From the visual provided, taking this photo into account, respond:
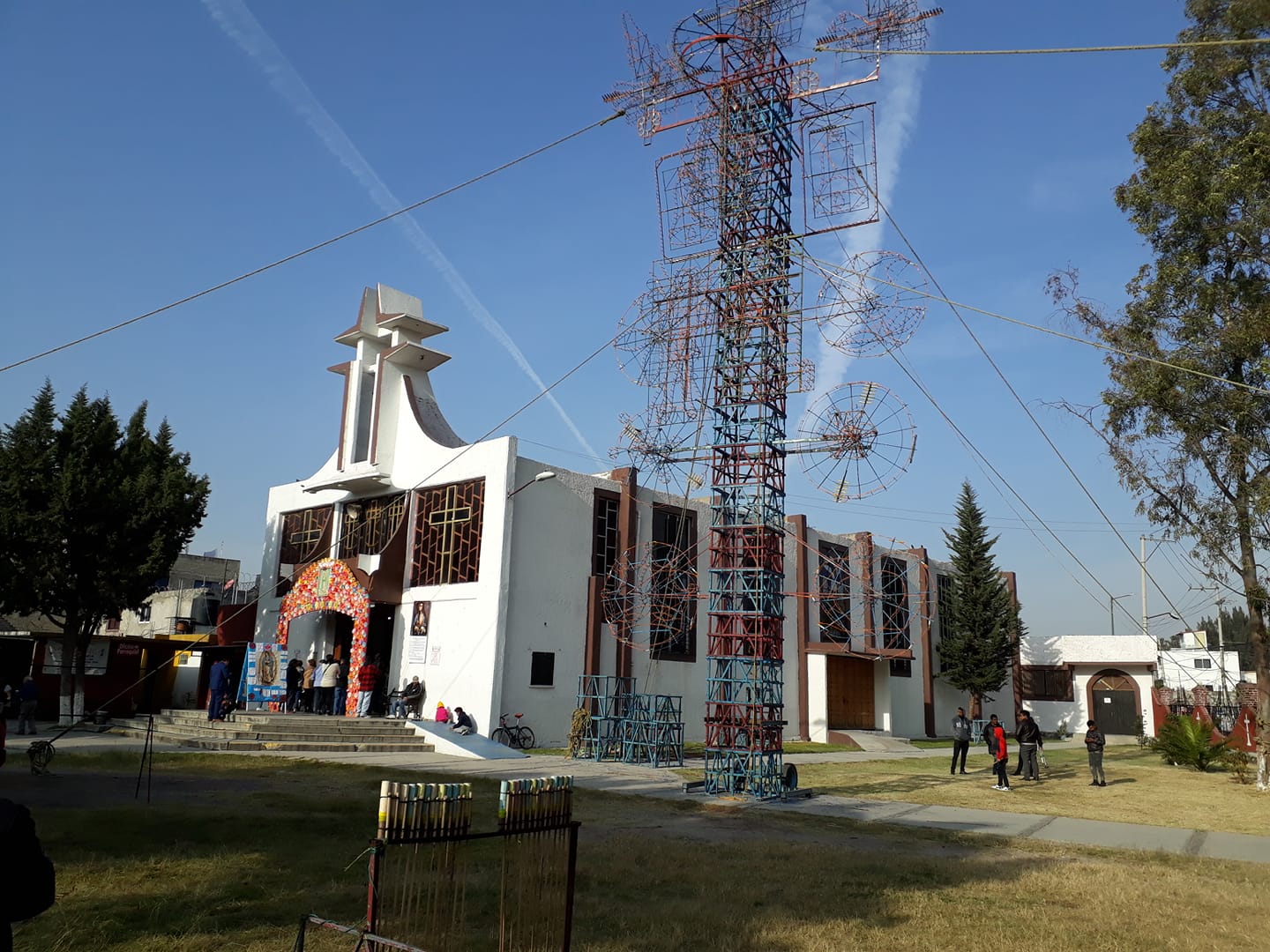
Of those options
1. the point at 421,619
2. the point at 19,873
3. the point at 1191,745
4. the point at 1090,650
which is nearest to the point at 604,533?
the point at 421,619

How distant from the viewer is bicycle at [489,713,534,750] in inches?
925

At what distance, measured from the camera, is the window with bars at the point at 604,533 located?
2727 centimetres

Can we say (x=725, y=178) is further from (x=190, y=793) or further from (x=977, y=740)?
(x=977, y=740)

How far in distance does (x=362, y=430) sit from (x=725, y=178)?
15.6m

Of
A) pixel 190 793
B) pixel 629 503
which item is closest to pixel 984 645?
pixel 629 503

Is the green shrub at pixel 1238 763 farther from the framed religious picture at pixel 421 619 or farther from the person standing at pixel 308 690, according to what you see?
the person standing at pixel 308 690

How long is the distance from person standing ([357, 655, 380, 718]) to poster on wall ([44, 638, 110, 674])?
30.7 feet

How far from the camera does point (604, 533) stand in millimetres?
27609

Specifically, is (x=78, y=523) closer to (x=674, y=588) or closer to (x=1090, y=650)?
(x=674, y=588)

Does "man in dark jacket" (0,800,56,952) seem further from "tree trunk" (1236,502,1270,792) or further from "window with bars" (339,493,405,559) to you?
"window with bars" (339,493,405,559)

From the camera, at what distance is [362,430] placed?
2897 cm

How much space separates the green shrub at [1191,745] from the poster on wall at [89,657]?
102ft

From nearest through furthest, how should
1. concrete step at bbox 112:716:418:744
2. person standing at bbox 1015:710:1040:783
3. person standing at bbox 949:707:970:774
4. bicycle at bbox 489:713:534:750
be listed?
person standing at bbox 1015:710:1040:783, concrete step at bbox 112:716:418:744, person standing at bbox 949:707:970:774, bicycle at bbox 489:713:534:750

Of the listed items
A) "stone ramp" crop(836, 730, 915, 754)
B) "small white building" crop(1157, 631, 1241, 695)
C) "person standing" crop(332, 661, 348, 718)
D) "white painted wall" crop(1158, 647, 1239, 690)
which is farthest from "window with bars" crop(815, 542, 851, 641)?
"white painted wall" crop(1158, 647, 1239, 690)
